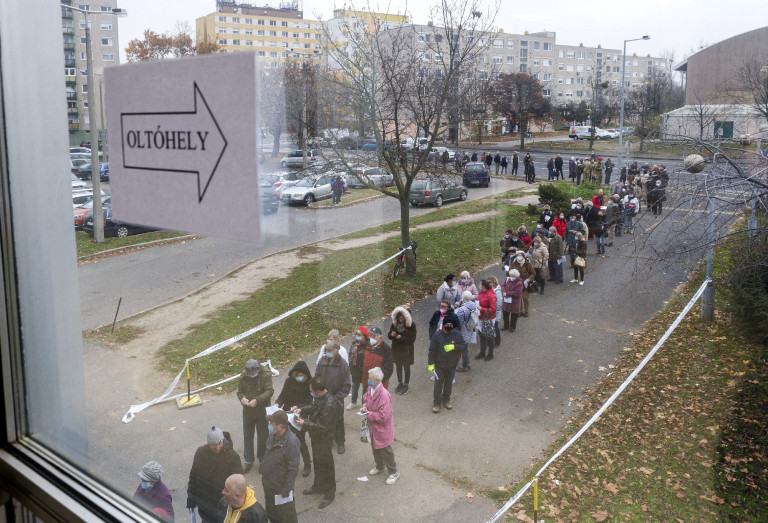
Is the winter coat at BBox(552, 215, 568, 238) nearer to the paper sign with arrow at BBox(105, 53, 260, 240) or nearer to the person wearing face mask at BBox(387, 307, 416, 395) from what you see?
the person wearing face mask at BBox(387, 307, 416, 395)

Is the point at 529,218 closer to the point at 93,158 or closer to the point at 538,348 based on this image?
the point at 538,348

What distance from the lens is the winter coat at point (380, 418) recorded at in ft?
12.7

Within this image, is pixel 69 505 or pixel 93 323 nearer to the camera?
pixel 69 505

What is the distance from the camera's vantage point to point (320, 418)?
12.2 feet

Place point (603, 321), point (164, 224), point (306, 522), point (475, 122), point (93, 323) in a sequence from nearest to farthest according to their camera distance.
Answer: point (164, 224) < point (93, 323) < point (306, 522) < point (475, 122) < point (603, 321)

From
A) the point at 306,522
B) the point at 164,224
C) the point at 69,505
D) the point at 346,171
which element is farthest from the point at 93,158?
the point at 346,171

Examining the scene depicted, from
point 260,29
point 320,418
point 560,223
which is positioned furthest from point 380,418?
point 560,223

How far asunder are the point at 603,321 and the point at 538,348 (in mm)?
590

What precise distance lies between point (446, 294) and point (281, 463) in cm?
247

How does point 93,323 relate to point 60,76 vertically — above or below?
below

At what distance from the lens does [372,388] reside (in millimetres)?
4051

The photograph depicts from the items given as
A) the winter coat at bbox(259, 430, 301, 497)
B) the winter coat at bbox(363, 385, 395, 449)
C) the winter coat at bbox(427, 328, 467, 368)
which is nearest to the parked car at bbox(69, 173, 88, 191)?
the winter coat at bbox(259, 430, 301, 497)

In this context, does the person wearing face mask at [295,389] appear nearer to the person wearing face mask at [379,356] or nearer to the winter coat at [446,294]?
the person wearing face mask at [379,356]

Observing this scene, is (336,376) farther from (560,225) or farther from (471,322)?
(560,225)
